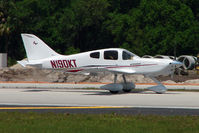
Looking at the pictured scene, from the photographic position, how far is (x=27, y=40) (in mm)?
25547

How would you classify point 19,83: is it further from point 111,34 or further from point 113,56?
point 111,34

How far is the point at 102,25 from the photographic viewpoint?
2918 inches

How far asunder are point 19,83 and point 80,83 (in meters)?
4.00

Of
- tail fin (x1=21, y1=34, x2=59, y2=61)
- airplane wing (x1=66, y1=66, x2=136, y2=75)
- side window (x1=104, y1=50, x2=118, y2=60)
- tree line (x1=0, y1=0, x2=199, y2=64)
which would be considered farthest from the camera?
tree line (x1=0, y1=0, x2=199, y2=64)

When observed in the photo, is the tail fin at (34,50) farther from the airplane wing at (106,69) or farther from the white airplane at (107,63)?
the airplane wing at (106,69)
